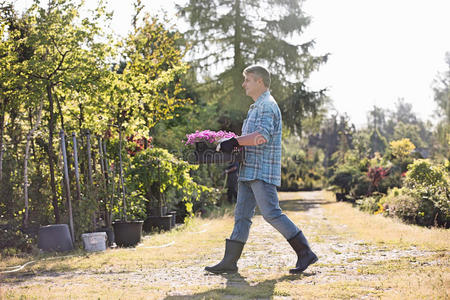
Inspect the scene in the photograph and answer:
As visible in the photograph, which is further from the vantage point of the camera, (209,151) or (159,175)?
(159,175)

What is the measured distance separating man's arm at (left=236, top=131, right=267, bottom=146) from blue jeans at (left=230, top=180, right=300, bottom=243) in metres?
0.34

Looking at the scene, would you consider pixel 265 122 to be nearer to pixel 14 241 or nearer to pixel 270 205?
pixel 270 205

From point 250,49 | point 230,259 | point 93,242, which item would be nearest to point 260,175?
point 230,259

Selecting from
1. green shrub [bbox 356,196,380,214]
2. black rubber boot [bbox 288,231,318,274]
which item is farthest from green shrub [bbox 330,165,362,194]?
black rubber boot [bbox 288,231,318,274]

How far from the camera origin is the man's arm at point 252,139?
161 inches

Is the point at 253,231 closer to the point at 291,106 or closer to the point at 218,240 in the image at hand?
the point at 218,240

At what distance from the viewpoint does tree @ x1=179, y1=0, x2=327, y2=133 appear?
1986cm

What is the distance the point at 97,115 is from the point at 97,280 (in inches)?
154

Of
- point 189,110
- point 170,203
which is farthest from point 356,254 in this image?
point 189,110

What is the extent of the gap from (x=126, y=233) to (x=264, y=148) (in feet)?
12.1

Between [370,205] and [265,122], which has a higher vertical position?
[265,122]

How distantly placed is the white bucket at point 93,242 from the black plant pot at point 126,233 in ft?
1.68

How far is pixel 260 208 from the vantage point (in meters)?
4.26

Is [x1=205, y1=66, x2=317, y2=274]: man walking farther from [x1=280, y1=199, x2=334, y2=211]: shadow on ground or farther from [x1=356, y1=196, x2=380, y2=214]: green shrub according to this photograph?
[x1=280, y1=199, x2=334, y2=211]: shadow on ground
